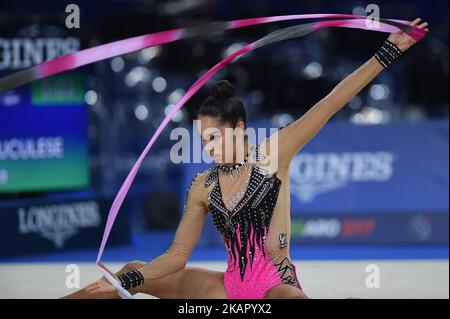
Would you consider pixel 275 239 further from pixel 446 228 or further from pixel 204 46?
pixel 204 46

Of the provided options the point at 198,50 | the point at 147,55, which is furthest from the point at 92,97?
the point at 198,50

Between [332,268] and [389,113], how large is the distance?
185 inches

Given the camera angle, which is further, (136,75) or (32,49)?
(136,75)

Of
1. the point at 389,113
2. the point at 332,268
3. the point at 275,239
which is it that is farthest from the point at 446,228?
the point at 275,239

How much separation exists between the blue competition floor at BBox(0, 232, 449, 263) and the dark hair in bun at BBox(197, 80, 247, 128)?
346 cm

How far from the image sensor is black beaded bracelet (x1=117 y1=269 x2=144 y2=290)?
10.8ft

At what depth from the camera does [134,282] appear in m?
3.32

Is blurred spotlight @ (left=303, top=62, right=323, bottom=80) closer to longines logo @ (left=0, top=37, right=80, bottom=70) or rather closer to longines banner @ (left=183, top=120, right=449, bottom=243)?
longines banner @ (left=183, top=120, right=449, bottom=243)

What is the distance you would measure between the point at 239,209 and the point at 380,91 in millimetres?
7215

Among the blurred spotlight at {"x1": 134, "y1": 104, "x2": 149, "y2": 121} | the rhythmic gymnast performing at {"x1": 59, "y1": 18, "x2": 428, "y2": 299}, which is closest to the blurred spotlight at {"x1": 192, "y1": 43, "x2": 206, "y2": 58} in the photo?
the blurred spotlight at {"x1": 134, "y1": 104, "x2": 149, "y2": 121}

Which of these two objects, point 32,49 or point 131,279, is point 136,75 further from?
point 131,279

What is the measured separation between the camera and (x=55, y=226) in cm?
714

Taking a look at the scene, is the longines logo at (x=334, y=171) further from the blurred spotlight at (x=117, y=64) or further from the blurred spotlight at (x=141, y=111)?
the blurred spotlight at (x=117, y=64)

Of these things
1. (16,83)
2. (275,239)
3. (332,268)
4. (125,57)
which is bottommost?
(332,268)
